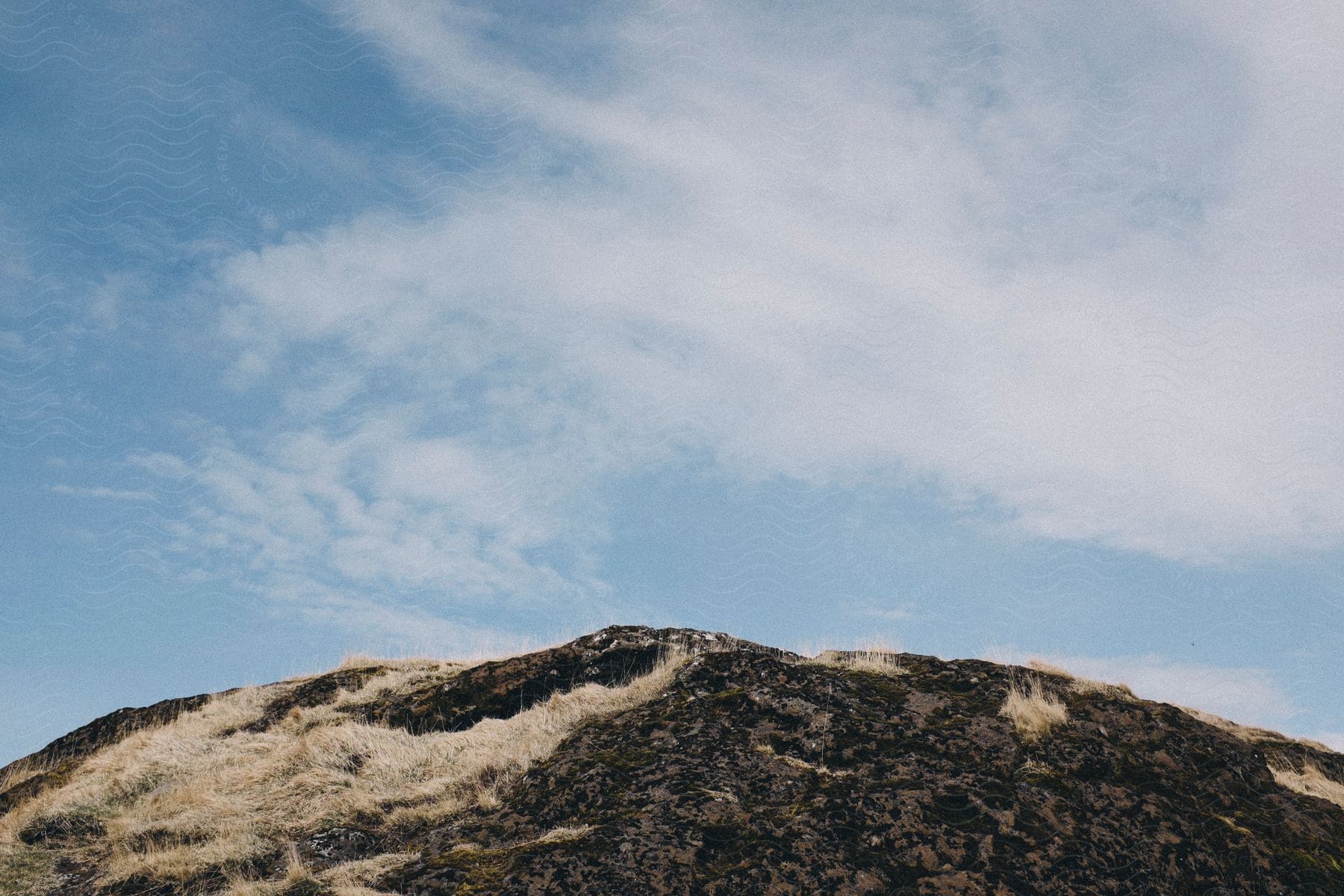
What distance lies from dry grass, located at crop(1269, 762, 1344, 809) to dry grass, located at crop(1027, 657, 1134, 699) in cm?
211

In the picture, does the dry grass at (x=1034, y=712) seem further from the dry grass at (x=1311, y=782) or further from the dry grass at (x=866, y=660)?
the dry grass at (x=1311, y=782)

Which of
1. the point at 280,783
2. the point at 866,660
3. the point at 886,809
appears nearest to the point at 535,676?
the point at 280,783

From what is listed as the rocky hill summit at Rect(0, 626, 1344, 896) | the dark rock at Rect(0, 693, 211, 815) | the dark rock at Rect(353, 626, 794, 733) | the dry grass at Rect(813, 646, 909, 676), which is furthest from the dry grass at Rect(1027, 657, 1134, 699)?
the dark rock at Rect(0, 693, 211, 815)

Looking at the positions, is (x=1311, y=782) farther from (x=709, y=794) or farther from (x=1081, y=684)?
(x=709, y=794)

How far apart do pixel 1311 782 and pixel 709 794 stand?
37.0 feet

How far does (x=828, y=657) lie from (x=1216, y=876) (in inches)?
277

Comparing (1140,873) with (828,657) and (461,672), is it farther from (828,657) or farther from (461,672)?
(461,672)

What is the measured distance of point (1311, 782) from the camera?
14961 mm

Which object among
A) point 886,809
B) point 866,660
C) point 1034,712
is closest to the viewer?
point 886,809

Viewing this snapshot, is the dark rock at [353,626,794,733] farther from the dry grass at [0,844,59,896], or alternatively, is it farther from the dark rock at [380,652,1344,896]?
the dry grass at [0,844,59,896]

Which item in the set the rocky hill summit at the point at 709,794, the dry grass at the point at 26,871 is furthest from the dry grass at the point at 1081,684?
the dry grass at the point at 26,871

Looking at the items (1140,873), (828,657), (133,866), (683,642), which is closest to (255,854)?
(133,866)

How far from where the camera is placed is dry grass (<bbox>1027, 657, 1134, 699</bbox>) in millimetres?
12836

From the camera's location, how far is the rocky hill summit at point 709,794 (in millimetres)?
8797
